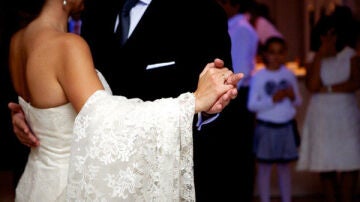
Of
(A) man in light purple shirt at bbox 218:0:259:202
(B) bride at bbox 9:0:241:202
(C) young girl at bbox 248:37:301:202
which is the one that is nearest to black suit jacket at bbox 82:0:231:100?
(B) bride at bbox 9:0:241:202

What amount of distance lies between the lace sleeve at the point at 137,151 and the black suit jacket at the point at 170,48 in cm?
58

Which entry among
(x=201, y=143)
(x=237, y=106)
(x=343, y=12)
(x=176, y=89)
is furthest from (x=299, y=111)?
(x=176, y=89)

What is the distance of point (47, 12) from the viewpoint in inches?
78.3

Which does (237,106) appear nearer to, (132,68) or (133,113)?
(132,68)

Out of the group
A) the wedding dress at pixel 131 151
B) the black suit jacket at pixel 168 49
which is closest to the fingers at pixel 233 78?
the wedding dress at pixel 131 151

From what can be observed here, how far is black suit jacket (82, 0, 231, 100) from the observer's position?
7.70 ft

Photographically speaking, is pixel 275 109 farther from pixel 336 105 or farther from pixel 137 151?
pixel 137 151

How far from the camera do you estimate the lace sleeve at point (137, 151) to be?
173 cm

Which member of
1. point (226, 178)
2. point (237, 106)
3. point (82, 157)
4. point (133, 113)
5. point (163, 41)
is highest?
point (163, 41)

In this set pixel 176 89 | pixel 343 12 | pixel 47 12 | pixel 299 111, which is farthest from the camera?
pixel 299 111

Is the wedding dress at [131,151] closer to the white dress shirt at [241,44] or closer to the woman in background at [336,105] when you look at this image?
the woman in background at [336,105]

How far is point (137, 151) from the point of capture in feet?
5.73

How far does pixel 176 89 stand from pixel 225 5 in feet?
9.13

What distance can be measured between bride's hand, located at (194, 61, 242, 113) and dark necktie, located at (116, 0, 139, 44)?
76 centimetres
